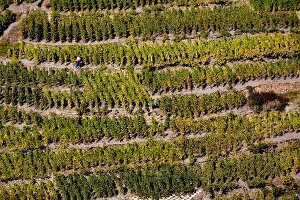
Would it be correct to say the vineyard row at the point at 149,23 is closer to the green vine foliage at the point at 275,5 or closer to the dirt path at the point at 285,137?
the green vine foliage at the point at 275,5

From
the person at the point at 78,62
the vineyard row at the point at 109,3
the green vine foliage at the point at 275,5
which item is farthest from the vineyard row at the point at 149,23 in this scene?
the person at the point at 78,62

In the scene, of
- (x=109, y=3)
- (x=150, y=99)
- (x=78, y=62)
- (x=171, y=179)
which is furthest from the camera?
(x=109, y=3)

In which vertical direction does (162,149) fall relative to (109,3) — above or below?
below

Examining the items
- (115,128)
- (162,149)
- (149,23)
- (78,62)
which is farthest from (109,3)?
(162,149)

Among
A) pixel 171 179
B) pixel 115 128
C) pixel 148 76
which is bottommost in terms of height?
pixel 171 179

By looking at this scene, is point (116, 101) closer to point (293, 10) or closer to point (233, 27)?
point (233, 27)

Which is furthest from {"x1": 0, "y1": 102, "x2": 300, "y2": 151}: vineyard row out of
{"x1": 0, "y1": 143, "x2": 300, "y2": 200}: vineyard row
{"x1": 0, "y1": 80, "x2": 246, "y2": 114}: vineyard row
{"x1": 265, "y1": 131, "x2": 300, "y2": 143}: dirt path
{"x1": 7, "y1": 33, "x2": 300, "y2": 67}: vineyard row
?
{"x1": 7, "y1": 33, "x2": 300, "y2": 67}: vineyard row

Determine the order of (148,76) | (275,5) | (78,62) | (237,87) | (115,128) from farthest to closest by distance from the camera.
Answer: (275,5) → (237,87) → (78,62) → (148,76) → (115,128)

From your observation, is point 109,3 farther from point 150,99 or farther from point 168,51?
point 150,99
